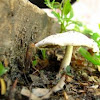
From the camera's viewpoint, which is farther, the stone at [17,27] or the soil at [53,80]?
the stone at [17,27]

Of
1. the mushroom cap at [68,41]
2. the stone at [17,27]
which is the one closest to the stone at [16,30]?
the stone at [17,27]

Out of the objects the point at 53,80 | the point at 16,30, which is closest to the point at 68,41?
the point at 53,80

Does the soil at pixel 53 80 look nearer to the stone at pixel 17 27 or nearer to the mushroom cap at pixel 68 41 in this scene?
the stone at pixel 17 27

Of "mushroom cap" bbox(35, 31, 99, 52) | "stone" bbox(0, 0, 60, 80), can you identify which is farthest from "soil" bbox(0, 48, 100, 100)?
"mushroom cap" bbox(35, 31, 99, 52)

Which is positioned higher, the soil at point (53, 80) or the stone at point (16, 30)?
the stone at point (16, 30)

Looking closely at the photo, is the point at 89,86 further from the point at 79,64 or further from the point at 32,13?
the point at 32,13

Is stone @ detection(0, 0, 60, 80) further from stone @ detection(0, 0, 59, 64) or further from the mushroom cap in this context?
the mushroom cap

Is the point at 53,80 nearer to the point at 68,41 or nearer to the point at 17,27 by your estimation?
the point at 68,41

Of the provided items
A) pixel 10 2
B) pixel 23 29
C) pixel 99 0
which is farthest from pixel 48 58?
pixel 99 0

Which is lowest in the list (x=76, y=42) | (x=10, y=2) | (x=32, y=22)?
(x=76, y=42)

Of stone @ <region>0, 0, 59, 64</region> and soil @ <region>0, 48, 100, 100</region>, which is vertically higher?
stone @ <region>0, 0, 59, 64</region>

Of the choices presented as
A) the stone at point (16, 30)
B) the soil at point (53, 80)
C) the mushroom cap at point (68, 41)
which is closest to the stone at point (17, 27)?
the stone at point (16, 30)
